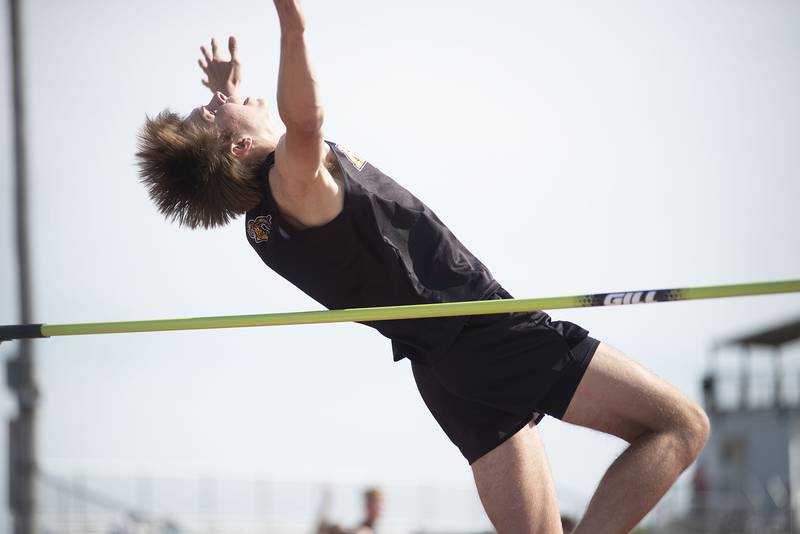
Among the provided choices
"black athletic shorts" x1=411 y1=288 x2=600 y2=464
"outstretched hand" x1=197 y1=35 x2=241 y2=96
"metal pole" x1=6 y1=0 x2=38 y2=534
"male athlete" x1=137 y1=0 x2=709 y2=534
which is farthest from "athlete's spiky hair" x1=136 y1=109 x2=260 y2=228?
"metal pole" x1=6 y1=0 x2=38 y2=534

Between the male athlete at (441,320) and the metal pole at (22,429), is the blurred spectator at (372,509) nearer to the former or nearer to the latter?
the metal pole at (22,429)

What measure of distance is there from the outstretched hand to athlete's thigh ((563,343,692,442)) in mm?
1918

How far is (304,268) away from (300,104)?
719mm

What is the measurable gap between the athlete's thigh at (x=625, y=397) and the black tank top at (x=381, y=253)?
1.59 feet

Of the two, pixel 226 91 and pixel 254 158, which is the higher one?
pixel 226 91

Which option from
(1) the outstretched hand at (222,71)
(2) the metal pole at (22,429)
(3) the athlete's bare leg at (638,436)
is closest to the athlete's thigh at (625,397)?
(3) the athlete's bare leg at (638,436)

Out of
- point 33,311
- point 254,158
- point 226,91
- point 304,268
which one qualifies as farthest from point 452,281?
point 33,311

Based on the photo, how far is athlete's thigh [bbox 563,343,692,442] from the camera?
3605mm

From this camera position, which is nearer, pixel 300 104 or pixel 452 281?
pixel 300 104

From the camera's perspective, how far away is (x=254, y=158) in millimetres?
3932

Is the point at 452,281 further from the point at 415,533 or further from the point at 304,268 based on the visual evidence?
the point at 415,533

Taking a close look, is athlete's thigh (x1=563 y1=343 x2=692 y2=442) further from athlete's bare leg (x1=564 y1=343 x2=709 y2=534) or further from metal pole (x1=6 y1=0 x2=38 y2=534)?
metal pole (x1=6 y1=0 x2=38 y2=534)

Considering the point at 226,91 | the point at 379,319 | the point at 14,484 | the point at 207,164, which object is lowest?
the point at 14,484

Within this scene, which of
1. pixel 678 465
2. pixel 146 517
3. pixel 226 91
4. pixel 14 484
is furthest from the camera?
pixel 146 517
